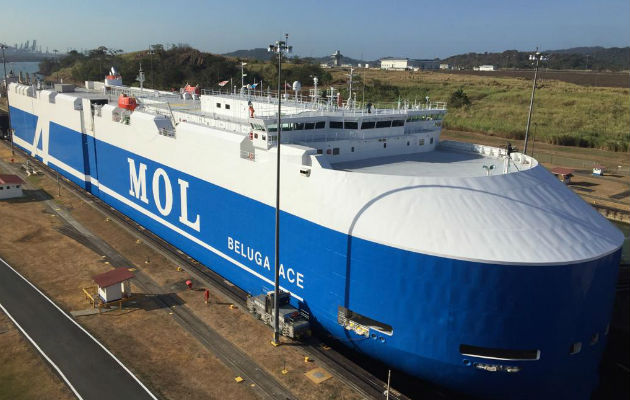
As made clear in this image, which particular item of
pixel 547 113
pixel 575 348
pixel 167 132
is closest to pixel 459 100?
pixel 547 113

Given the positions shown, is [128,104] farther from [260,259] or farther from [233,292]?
[260,259]

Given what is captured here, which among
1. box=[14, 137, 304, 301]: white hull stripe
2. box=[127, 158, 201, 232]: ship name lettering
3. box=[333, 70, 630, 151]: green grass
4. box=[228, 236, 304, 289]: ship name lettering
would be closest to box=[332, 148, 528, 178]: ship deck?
box=[228, 236, 304, 289]: ship name lettering

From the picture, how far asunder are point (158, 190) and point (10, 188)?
20595mm

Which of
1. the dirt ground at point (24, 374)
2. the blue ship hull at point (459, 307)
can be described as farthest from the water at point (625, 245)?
the dirt ground at point (24, 374)

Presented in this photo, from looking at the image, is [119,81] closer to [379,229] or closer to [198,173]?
[198,173]

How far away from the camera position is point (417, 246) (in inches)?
698

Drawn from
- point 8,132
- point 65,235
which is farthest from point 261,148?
point 8,132

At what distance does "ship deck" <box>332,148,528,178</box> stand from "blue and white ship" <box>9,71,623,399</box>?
136 millimetres

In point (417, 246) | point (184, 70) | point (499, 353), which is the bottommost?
point (499, 353)

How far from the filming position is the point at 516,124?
9194 centimetres

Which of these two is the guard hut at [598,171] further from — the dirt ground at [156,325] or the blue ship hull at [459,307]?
the dirt ground at [156,325]

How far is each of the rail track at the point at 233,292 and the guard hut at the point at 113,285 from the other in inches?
173

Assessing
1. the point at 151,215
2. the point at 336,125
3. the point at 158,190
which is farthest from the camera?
the point at 151,215

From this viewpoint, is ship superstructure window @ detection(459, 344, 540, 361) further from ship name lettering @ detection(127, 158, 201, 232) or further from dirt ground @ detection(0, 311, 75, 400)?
ship name lettering @ detection(127, 158, 201, 232)
